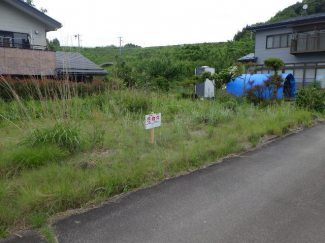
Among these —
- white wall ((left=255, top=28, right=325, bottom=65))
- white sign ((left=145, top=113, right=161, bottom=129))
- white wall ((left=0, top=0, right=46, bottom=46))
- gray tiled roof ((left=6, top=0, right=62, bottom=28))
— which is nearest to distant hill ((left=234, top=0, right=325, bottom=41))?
white wall ((left=255, top=28, right=325, bottom=65))

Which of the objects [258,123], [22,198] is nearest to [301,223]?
[22,198]

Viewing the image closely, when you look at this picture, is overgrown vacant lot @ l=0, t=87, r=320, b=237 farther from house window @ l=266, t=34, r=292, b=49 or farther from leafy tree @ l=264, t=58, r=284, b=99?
house window @ l=266, t=34, r=292, b=49

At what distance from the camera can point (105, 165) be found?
3.54 metres

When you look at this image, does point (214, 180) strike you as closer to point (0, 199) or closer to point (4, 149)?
point (0, 199)

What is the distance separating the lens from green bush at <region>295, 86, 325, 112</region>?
8969mm

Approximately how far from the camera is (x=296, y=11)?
31781 millimetres

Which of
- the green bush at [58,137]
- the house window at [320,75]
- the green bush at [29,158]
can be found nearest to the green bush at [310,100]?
the green bush at [58,137]

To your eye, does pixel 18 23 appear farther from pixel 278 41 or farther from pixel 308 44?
pixel 308 44

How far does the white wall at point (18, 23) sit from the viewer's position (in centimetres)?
1159

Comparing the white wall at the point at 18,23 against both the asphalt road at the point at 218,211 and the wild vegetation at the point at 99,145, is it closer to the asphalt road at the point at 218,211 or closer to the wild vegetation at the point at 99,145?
the wild vegetation at the point at 99,145

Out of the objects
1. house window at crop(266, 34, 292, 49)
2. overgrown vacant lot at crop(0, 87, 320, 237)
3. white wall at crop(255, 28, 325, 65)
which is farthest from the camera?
house window at crop(266, 34, 292, 49)

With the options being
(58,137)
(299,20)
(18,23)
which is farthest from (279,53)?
(58,137)

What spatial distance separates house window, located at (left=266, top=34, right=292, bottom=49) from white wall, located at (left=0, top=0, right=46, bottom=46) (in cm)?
1501

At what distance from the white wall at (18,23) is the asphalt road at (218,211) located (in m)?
11.1
